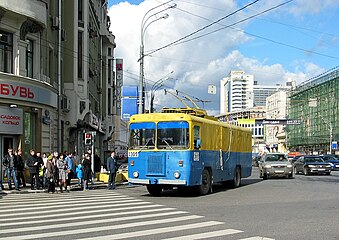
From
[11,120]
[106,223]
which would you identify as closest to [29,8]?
[11,120]

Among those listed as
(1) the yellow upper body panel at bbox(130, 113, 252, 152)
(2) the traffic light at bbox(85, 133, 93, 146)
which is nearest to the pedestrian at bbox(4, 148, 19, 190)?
(2) the traffic light at bbox(85, 133, 93, 146)

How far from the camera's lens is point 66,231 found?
415 inches

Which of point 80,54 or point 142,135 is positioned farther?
point 80,54

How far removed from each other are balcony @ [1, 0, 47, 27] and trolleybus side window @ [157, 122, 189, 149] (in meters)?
10.5

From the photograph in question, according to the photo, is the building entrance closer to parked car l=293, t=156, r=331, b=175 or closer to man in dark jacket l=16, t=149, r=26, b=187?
man in dark jacket l=16, t=149, r=26, b=187

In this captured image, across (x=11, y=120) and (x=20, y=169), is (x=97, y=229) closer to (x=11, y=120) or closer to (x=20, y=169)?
(x=20, y=169)

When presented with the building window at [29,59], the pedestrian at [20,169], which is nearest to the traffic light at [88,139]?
the building window at [29,59]

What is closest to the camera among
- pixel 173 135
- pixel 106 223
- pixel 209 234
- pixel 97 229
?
pixel 209 234

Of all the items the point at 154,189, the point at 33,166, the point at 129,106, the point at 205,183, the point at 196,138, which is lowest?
the point at 154,189

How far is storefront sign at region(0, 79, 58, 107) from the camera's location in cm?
2403

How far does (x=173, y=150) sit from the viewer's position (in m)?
18.7

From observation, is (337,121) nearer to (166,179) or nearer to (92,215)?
(166,179)

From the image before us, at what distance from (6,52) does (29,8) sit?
253cm

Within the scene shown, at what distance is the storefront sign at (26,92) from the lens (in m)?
24.0
